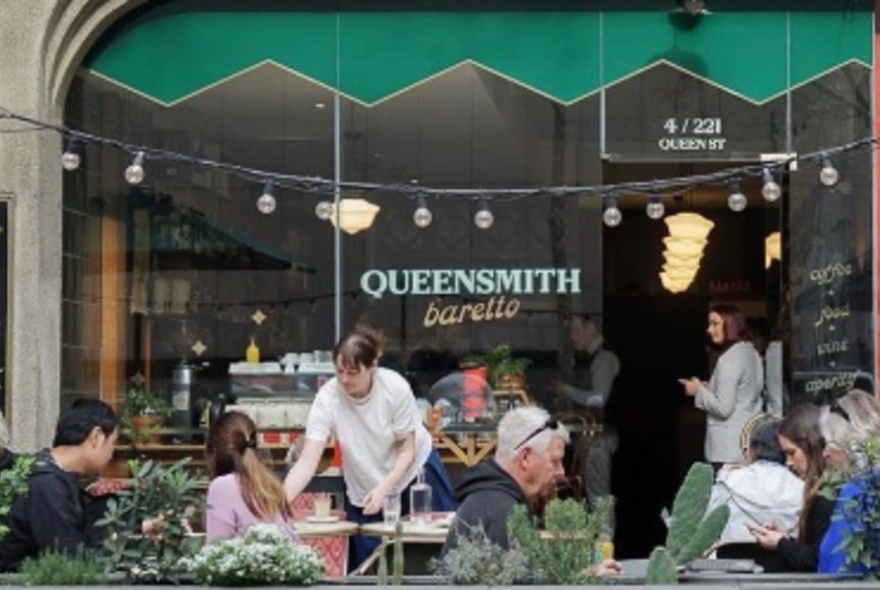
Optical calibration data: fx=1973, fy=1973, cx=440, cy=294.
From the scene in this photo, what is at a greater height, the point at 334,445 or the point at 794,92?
the point at 794,92

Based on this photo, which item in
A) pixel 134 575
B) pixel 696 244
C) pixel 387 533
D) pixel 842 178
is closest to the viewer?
pixel 134 575

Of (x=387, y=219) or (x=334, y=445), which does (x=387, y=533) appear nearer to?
(x=334, y=445)

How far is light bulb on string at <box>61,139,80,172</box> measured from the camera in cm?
1205

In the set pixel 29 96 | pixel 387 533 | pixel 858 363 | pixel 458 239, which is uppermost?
pixel 29 96

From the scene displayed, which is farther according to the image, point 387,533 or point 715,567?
point 387,533

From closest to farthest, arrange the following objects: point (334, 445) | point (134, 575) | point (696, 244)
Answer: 1. point (134, 575)
2. point (334, 445)
3. point (696, 244)

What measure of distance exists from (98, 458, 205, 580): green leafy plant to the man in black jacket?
38.9 inches

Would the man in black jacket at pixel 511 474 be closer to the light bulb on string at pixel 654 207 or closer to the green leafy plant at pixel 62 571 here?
the green leafy plant at pixel 62 571

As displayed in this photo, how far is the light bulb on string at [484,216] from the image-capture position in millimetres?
12523

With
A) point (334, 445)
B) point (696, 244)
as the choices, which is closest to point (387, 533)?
point (334, 445)

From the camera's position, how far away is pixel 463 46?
42.9 ft

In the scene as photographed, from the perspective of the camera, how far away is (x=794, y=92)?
13.0 meters

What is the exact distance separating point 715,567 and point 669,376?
7826 mm

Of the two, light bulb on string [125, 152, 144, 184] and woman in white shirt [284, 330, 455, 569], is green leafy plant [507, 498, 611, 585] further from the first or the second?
light bulb on string [125, 152, 144, 184]
